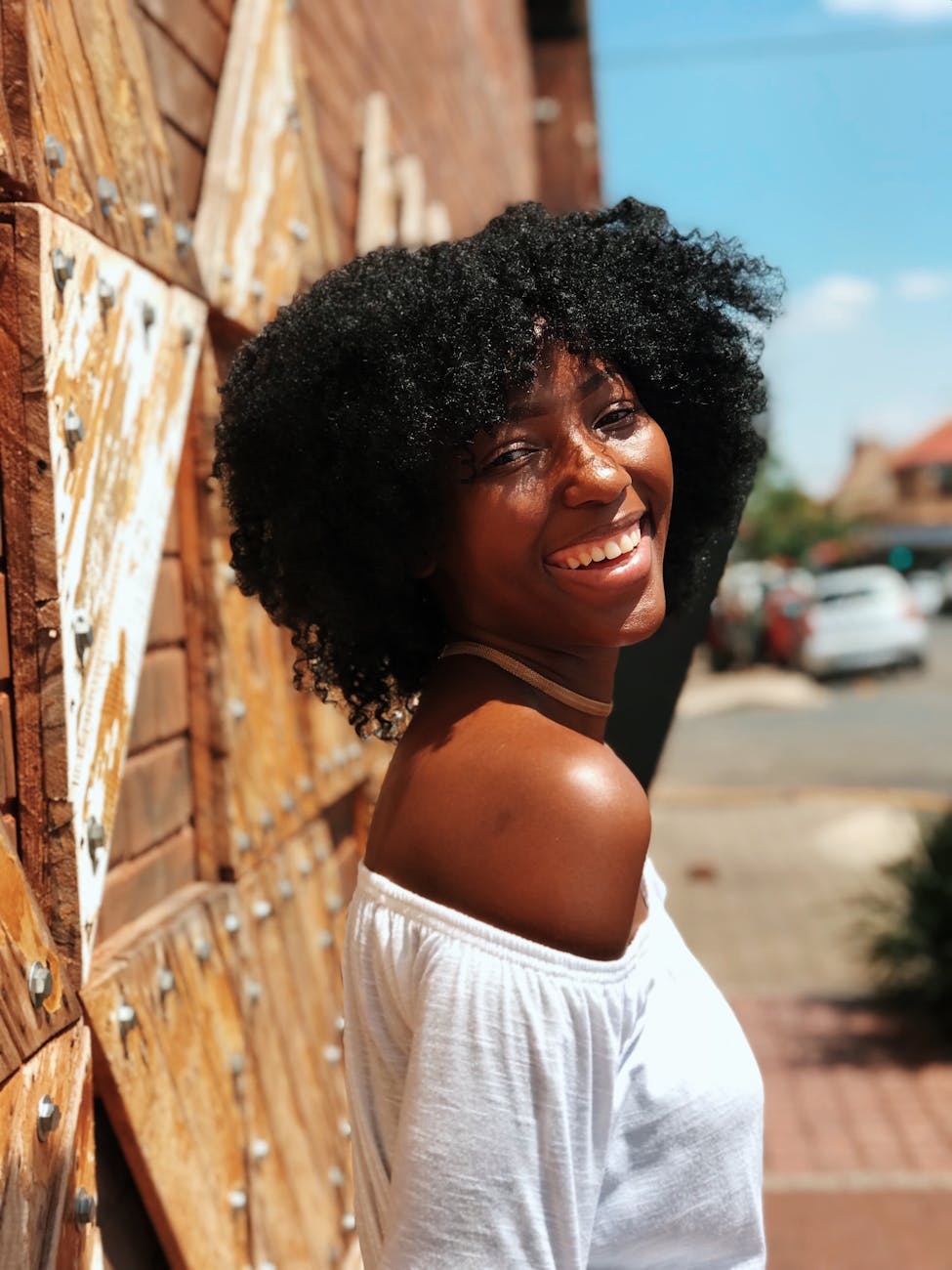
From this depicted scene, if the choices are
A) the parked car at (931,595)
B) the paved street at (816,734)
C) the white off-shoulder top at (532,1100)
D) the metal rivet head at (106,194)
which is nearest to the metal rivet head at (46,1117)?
the white off-shoulder top at (532,1100)

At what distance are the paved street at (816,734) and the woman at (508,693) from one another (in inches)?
318

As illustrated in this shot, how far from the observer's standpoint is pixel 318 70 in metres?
3.49

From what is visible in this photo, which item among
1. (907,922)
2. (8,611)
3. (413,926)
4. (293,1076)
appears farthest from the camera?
(907,922)

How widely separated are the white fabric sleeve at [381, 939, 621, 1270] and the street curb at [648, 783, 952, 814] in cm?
1003

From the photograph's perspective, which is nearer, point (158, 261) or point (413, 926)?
point (413, 926)

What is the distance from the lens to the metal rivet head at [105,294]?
1.83 metres

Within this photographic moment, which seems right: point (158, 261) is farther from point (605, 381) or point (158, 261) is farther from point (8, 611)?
point (605, 381)

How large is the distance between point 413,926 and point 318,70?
273cm

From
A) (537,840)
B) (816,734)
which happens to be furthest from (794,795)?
(537,840)

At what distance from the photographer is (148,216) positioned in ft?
6.79

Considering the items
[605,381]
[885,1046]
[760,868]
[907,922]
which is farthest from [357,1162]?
[760,868]

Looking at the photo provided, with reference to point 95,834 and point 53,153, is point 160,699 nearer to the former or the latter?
point 95,834

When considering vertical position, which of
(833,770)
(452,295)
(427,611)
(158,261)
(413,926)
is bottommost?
(833,770)

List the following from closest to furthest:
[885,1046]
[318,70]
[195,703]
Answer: [195,703] → [318,70] → [885,1046]
